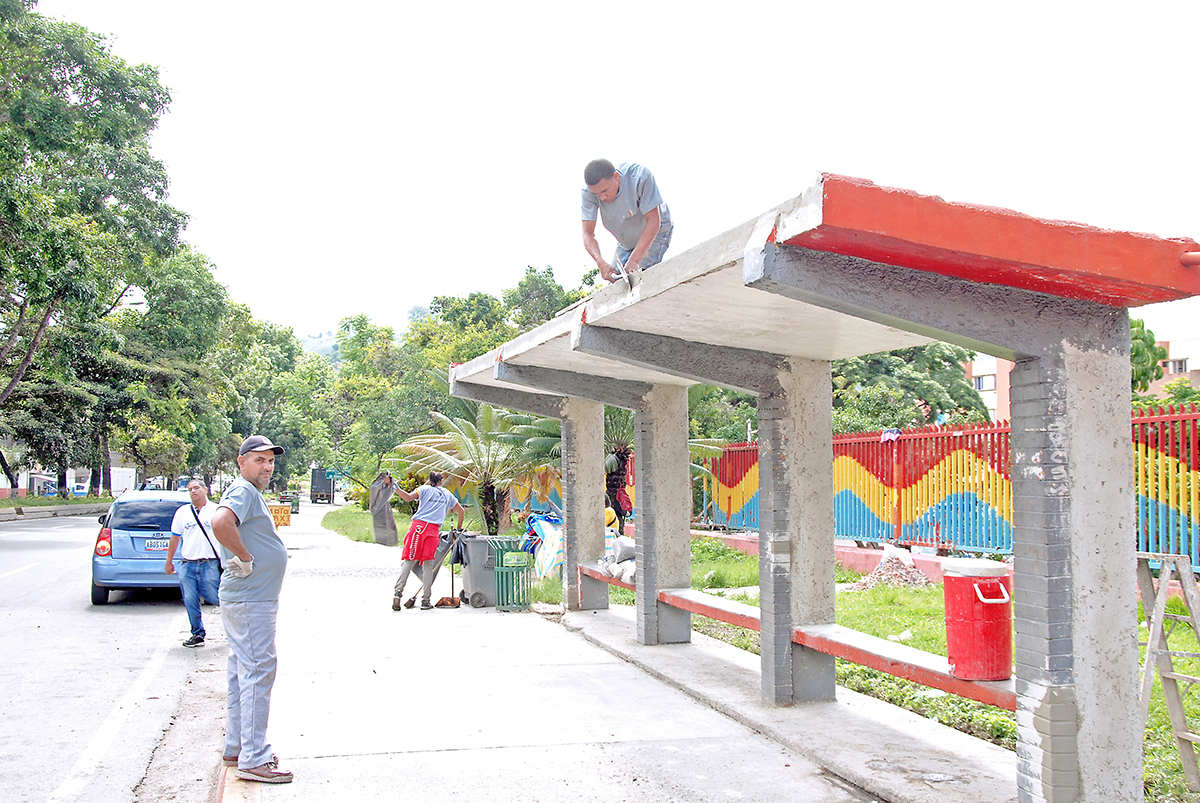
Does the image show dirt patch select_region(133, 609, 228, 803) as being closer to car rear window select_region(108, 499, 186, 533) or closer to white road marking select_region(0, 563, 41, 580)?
car rear window select_region(108, 499, 186, 533)

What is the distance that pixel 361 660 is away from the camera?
8672mm

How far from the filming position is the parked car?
12.3m

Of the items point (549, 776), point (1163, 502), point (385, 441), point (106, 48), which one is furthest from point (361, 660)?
point (106, 48)

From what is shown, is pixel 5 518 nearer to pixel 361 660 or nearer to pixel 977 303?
pixel 361 660

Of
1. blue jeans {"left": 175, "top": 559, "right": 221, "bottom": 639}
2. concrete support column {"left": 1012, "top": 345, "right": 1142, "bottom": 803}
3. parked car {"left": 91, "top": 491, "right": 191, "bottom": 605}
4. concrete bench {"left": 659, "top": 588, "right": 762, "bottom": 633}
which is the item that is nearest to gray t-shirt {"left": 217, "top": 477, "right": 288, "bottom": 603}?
concrete bench {"left": 659, "top": 588, "right": 762, "bottom": 633}

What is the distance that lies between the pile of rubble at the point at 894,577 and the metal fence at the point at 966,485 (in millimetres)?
690

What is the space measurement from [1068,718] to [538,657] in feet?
17.9

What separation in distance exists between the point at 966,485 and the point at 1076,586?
8.65 meters

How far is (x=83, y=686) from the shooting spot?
309 inches

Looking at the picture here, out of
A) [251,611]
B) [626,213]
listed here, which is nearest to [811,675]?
[626,213]

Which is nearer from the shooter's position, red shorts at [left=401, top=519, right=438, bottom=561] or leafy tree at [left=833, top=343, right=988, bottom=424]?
red shorts at [left=401, top=519, right=438, bottom=561]

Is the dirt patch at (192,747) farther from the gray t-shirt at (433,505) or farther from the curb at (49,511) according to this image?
the curb at (49,511)

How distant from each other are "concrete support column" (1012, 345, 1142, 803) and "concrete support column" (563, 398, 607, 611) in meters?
7.61

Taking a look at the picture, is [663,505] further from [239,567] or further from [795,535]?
[239,567]
